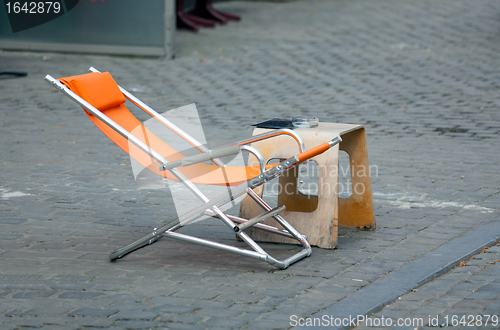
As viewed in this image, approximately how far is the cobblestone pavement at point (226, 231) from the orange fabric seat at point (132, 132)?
53 centimetres

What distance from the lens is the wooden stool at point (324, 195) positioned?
4.48m

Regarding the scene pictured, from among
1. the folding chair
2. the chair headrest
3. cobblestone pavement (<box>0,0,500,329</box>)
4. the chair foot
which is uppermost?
the chair headrest

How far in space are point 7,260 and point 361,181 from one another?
8.03 feet

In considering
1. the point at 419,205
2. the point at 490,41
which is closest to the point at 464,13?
the point at 490,41

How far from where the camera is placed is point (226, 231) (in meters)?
4.95

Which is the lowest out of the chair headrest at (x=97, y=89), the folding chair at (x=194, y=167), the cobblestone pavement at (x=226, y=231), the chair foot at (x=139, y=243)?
the cobblestone pavement at (x=226, y=231)

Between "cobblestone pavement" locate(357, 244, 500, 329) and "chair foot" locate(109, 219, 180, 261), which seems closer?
"cobblestone pavement" locate(357, 244, 500, 329)

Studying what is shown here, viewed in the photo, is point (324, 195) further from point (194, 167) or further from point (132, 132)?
point (132, 132)

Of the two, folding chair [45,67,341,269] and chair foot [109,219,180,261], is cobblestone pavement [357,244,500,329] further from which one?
chair foot [109,219,180,261]
